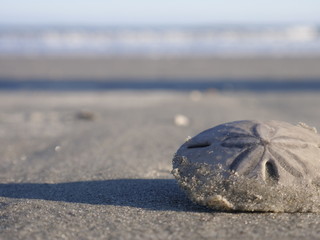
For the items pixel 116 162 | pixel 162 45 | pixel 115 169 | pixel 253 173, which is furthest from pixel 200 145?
pixel 162 45

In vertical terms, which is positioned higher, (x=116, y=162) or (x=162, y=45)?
(x=116, y=162)

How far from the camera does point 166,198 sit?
356 cm

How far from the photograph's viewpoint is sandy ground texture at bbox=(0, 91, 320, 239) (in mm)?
2920

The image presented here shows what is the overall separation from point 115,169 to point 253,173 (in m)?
1.75

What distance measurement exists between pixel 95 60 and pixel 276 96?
9414 millimetres

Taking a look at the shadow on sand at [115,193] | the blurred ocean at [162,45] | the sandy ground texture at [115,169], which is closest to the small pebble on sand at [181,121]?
the sandy ground texture at [115,169]

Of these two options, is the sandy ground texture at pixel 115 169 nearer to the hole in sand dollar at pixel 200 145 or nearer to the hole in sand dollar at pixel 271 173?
the hole in sand dollar at pixel 271 173

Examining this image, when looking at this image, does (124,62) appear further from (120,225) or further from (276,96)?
(120,225)

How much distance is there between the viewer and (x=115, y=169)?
453 centimetres

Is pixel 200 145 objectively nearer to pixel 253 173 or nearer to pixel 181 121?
pixel 253 173

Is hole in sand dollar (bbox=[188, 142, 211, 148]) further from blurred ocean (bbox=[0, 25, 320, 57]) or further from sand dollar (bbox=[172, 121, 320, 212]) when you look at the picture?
blurred ocean (bbox=[0, 25, 320, 57])

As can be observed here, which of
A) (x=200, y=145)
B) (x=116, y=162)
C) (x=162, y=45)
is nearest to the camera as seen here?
(x=200, y=145)

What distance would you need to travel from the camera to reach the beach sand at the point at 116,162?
2934mm

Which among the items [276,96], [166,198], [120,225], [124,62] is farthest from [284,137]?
[124,62]
